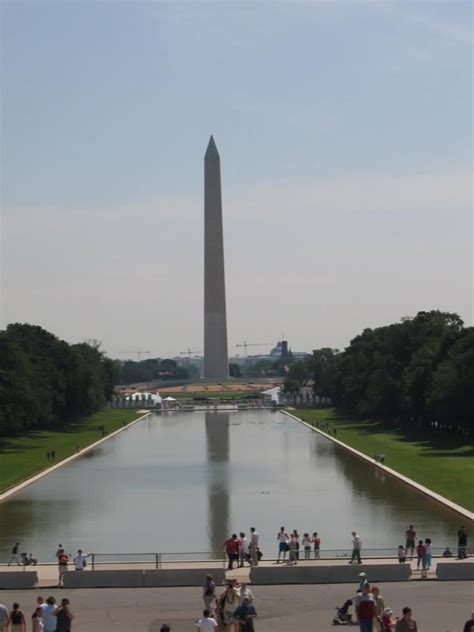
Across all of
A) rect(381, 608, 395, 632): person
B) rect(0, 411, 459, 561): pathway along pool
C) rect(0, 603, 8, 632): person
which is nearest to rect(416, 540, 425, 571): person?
rect(0, 411, 459, 561): pathway along pool

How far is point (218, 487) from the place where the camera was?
1582 inches

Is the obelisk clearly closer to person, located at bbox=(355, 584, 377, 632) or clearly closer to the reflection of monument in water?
the reflection of monument in water

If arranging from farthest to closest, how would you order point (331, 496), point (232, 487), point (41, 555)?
point (232, 487)
point (331, 496)
point (41, 555)

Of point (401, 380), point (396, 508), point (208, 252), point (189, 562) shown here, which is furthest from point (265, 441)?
point (208, 252)

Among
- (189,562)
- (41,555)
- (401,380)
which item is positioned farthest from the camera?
(401,380)

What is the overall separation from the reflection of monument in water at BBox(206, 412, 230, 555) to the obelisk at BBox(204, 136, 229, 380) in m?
51.4

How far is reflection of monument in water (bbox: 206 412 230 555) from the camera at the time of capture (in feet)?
98.0

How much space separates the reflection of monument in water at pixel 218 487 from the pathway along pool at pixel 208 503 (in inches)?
1.4

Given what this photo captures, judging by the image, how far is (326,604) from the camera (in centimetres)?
1923

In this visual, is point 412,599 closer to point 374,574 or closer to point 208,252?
point 374,574

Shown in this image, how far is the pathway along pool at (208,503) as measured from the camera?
95.7 ft

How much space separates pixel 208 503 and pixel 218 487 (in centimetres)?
420

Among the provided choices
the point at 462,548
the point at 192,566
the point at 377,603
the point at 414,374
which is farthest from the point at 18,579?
the point at 414,374

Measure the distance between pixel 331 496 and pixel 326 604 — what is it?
18.3 m
